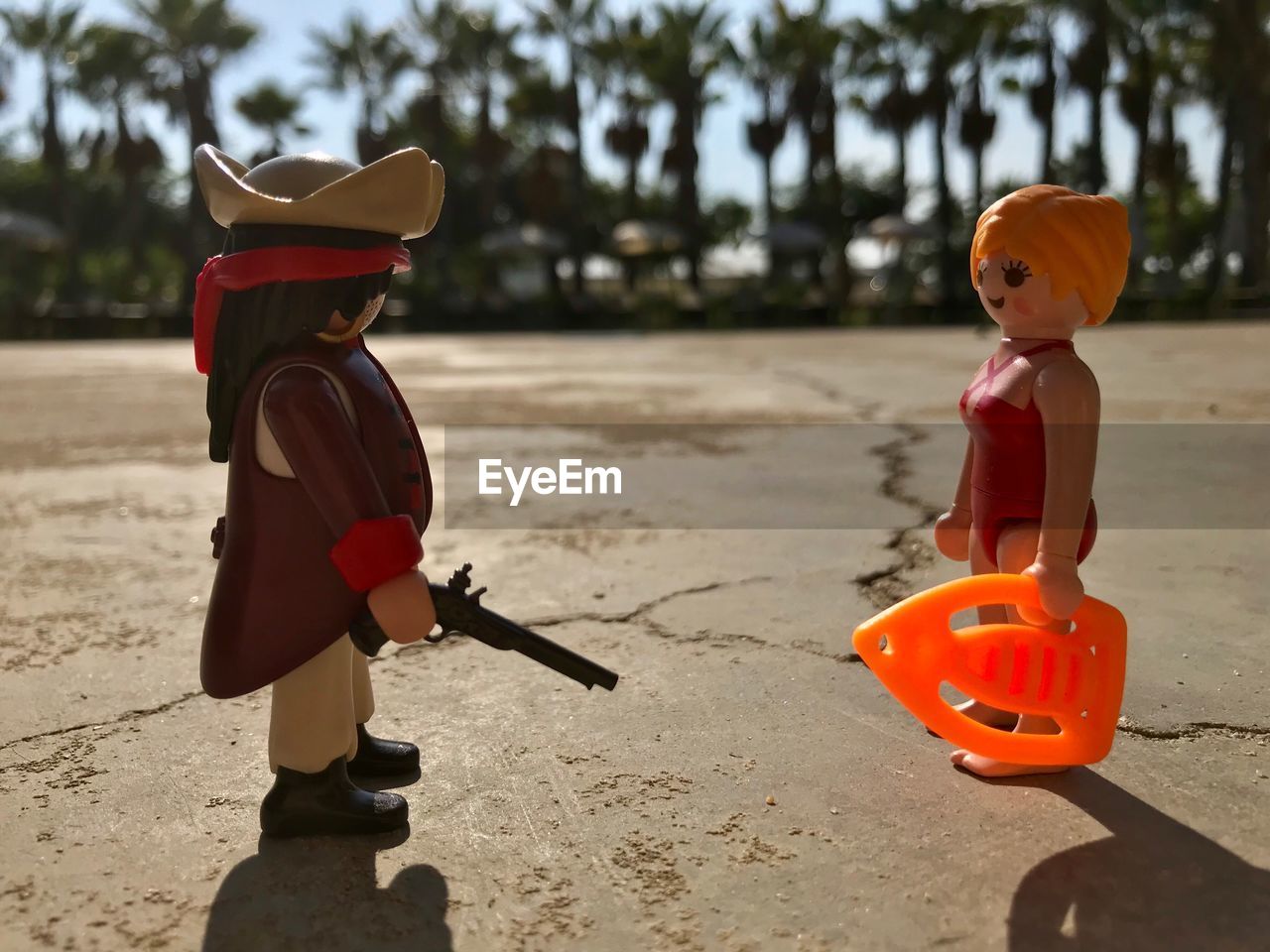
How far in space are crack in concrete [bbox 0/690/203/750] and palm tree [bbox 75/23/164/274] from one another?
2910 centimetres

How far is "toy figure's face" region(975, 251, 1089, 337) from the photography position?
1.82 meters

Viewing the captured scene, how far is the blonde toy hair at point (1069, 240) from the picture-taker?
1.80 metres

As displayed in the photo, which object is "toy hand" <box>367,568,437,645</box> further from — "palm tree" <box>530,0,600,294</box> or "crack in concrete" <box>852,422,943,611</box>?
"palm tree" <box>530,0,600,294</box>

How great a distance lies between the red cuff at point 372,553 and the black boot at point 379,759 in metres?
0.50

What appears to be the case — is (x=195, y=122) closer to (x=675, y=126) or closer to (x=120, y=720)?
(x=675, y=126)

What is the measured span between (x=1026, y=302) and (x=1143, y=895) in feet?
3.01

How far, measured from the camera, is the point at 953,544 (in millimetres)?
2115

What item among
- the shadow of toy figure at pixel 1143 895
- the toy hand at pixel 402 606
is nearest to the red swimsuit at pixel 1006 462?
the shadow of toy figure at pixel 1143 895

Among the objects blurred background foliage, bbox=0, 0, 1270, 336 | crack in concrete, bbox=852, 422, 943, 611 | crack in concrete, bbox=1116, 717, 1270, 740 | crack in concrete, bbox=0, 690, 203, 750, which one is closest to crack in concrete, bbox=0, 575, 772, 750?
crack in concrete, bbox=0, 690, 203, 750

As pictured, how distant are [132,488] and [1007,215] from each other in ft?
13.6

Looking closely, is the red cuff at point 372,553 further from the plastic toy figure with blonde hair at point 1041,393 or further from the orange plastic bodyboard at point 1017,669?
the plastic toy figure with blonde hair at point 1041,393

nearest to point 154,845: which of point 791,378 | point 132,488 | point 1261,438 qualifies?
point 132,488

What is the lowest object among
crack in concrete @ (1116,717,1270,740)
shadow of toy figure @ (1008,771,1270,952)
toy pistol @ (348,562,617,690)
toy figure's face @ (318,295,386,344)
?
shadow of toy figure @ (1008,771,1270,952)

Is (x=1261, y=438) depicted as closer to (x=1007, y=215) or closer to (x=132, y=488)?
(x=1007, y=215)
